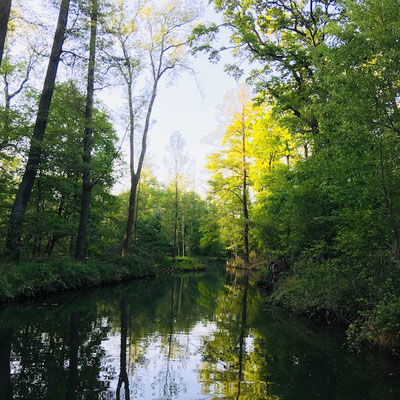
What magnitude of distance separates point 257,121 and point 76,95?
15205 mm

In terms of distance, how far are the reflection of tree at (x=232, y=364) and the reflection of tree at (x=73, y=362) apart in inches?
62.4

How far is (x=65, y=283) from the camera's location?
12.2 metres

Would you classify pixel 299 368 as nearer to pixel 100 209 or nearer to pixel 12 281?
pixel 12 281

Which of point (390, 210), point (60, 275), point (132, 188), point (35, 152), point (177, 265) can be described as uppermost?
point (132, 188)

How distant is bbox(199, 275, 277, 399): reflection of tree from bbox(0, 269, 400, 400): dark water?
0.01 meters

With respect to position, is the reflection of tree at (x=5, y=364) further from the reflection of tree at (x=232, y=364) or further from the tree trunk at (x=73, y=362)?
the reflection of tree at (x=232, y=364)

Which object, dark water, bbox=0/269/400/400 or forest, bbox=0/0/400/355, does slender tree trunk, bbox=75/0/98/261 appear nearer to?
forest, bbox=0/0/400/355

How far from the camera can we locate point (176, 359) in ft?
17.2

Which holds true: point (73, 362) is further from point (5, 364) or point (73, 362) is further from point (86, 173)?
point (86, 173)

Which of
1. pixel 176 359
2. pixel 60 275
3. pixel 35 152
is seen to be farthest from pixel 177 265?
pixel 176 359

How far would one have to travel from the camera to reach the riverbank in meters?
9.51

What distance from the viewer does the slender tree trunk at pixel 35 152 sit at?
36.3ft

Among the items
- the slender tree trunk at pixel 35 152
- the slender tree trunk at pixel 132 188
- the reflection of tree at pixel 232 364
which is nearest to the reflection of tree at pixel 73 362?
the reflection of tree at pixel 232 364

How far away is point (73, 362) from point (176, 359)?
1561 mm
